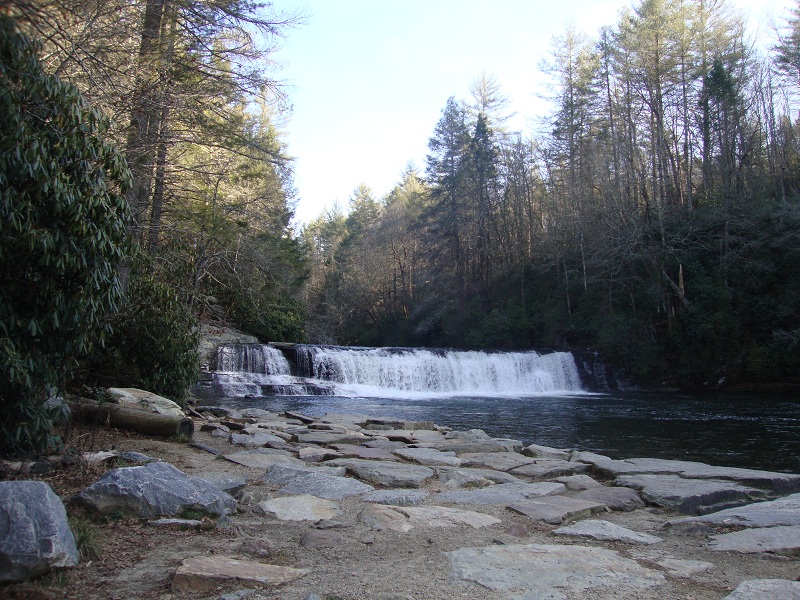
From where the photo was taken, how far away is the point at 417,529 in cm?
327

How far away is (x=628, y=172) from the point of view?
24.3m

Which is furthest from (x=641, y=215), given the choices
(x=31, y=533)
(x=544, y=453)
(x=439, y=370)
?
(x=31, y=533)

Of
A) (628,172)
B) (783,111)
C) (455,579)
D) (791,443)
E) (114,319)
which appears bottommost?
(791,443)

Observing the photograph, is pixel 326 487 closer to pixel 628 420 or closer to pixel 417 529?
pixel 417 529

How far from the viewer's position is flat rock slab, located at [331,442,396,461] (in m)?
5.47

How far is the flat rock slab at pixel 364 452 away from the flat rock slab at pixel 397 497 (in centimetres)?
133

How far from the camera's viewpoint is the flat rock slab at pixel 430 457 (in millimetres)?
5406

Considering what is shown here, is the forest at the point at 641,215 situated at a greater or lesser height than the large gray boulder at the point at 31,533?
greater

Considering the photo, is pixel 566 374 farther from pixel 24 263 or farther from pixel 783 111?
pixel 24 263

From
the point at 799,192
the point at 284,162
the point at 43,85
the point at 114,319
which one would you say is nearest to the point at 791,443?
the point at 284,162

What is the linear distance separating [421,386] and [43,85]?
15.5 meters

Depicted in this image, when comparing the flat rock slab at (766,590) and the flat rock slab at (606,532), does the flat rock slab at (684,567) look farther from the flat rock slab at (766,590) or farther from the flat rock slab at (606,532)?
the flat rock slab at (606,532)

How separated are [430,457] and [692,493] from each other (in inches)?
90.5

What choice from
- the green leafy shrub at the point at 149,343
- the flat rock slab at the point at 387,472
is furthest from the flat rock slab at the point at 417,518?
the green leafy shrub at the point at 149,343
